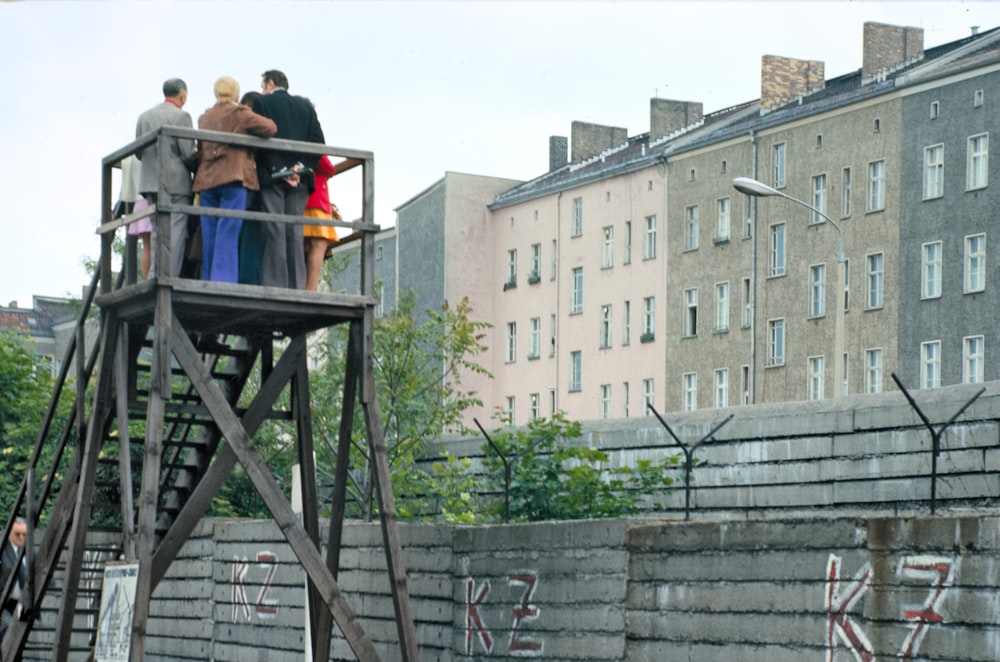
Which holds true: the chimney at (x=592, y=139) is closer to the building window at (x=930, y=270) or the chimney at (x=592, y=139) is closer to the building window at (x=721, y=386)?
the building window at (x=721, y=386)

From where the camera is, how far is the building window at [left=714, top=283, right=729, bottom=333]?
77.9m

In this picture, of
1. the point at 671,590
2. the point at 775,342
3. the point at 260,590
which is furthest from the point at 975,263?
the point at 671,590

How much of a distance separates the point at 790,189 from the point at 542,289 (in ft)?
60.2

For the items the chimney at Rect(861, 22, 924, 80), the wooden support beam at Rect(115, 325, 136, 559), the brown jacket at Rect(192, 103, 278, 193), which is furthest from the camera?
the chimney at Rect(861, 22, 924, 80)

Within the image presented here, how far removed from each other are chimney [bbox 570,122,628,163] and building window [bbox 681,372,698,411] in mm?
16173

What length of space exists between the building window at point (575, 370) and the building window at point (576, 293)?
1.72m

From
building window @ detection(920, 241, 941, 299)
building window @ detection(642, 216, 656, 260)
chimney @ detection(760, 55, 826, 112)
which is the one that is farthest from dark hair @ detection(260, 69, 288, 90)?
building window @ detection(642, 216, 656, 260)

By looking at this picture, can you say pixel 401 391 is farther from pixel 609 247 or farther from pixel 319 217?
pixel 609 247

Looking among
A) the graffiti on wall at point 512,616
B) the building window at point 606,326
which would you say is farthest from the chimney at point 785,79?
the graffiti on wall at point 512,616

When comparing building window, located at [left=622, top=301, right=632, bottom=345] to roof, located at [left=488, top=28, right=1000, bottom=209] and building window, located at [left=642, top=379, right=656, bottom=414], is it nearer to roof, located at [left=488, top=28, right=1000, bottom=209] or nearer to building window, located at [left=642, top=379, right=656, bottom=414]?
building window, located at [left=642, top=379, right=656, bottom=414]

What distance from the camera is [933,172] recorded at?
68250mm

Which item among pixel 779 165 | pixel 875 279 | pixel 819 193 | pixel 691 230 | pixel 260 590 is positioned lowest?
pixel 260 590

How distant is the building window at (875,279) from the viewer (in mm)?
70312

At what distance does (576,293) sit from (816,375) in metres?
16.9
